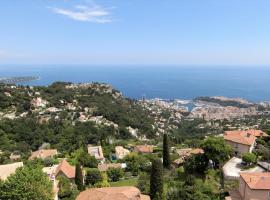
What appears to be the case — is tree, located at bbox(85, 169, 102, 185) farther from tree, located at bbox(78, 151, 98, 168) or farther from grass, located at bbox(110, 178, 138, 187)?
tree, located at bbox(78, 151, 98, 168)

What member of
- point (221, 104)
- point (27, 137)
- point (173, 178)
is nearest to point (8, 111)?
point (27, 137)

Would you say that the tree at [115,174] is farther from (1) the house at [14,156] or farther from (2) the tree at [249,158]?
(1) the house at [14,156]

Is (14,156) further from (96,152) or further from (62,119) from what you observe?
(62,119)

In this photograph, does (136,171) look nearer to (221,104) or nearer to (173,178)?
(173,178)

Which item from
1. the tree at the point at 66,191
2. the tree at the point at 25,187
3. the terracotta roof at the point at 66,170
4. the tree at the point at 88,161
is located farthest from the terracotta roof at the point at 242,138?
the tree at the point at 25,187

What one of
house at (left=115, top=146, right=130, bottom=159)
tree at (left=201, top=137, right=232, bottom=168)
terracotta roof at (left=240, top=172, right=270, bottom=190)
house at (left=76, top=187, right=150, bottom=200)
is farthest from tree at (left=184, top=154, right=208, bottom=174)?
house at (left=115, top=146, right=130, bottom=159)

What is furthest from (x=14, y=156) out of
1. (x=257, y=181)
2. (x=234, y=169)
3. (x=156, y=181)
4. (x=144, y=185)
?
(x=257, y=181)

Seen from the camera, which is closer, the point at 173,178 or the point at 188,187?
the point at 188,187
